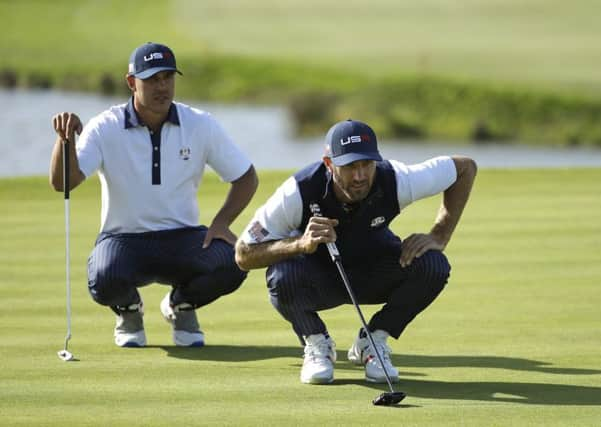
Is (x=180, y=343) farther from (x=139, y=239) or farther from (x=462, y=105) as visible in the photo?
(x=462, y=105)

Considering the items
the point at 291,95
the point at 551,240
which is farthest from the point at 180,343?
the point at 291,95

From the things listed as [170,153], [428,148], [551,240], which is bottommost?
[428,148]

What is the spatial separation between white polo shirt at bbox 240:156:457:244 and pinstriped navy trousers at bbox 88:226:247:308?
84 cm

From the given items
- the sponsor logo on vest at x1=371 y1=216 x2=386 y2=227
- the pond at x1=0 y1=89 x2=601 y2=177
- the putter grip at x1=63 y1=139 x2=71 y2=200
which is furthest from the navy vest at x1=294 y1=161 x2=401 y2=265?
the pond at x1=0 y1=89 x2=601 y2=177

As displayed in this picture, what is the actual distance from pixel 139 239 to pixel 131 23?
4505 cm

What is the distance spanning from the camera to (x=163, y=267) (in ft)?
23.2

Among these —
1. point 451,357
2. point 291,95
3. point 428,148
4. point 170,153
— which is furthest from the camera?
point 291,95

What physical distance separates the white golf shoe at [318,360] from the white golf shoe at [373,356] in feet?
0.53

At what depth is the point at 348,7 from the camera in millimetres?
49500

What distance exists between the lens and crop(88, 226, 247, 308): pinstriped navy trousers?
691 cm

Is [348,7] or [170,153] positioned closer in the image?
[170,153]

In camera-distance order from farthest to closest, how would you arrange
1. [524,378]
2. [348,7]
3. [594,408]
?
[348,7] → [524,378] → [594,408]

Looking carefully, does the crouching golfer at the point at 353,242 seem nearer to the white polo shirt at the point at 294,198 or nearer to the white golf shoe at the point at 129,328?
the white polo shirt at the point at 294,198

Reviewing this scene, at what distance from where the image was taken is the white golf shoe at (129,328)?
22.5ft
